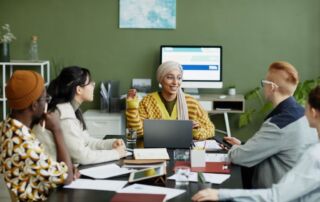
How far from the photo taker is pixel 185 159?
2791 mm

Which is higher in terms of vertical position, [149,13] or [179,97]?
[149,13]

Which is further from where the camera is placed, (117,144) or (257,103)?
(257,103)

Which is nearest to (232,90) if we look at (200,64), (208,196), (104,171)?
(200,64)

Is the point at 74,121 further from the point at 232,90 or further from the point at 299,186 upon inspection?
the point at 232,90

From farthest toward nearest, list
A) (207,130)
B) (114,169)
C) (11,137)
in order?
(207,130) → (114,169) → (11,137)

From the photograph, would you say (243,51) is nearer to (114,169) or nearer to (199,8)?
(199,8)

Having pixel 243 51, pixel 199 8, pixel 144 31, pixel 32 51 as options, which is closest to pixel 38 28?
pixel 32 51

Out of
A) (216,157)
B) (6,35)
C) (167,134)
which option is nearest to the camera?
(216,157)

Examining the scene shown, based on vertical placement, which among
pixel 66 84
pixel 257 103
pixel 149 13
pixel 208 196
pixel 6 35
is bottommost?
pixel 257 103

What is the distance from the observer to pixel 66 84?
2857 millimetres

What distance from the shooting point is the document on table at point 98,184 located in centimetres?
225

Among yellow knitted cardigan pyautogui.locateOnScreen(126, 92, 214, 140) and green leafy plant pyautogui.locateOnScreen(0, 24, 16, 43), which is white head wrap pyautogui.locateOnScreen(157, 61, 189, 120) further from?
green leafy plant pyautogui.locateOnScreen(0, 24, 16, 43)

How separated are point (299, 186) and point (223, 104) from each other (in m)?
3.25

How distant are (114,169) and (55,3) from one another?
129 inches
